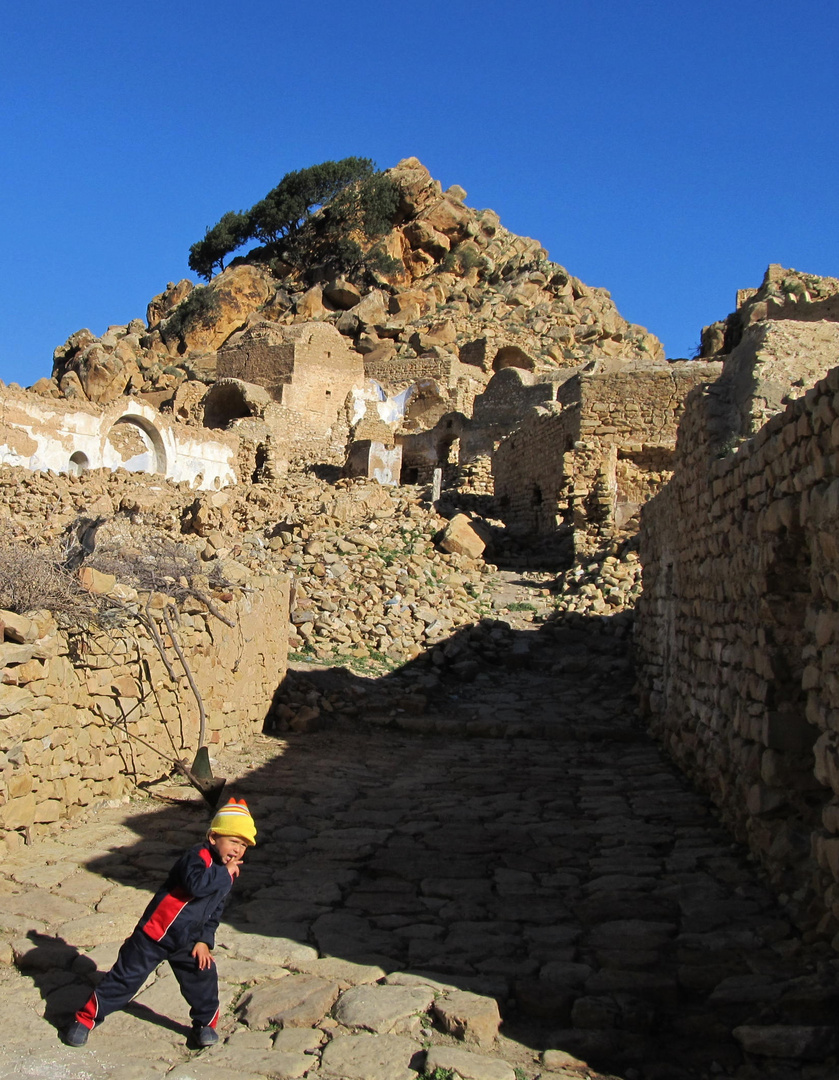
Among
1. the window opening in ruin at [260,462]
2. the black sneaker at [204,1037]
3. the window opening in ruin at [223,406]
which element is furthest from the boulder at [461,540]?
Result: the window opening in ruin at [223,406]

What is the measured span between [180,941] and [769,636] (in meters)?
3.16

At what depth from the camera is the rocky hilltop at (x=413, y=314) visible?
37.6 meters

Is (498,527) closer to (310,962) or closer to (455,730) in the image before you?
(455,730)

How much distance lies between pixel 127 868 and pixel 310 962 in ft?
4.50

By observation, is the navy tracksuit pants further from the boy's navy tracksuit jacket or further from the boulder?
the boulder

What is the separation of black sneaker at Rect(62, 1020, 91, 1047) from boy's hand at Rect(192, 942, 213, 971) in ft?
1.27

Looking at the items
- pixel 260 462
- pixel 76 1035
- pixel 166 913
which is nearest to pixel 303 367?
pixel 260 462

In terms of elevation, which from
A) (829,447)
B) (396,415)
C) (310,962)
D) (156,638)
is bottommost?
(310,962)

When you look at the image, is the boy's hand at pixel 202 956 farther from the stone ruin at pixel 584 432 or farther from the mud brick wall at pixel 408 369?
the mud brick wall at pixel 408 369

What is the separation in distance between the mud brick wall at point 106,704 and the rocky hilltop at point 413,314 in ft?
91.6

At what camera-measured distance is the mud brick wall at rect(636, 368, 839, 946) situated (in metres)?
3.46

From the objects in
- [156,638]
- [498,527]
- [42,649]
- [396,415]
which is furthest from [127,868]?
[396,415]

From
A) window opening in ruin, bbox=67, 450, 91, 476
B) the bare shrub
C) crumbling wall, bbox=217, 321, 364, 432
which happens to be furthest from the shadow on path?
crumbling wall, bbox=217, 321, 364, 432

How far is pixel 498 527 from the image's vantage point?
1797 cm
